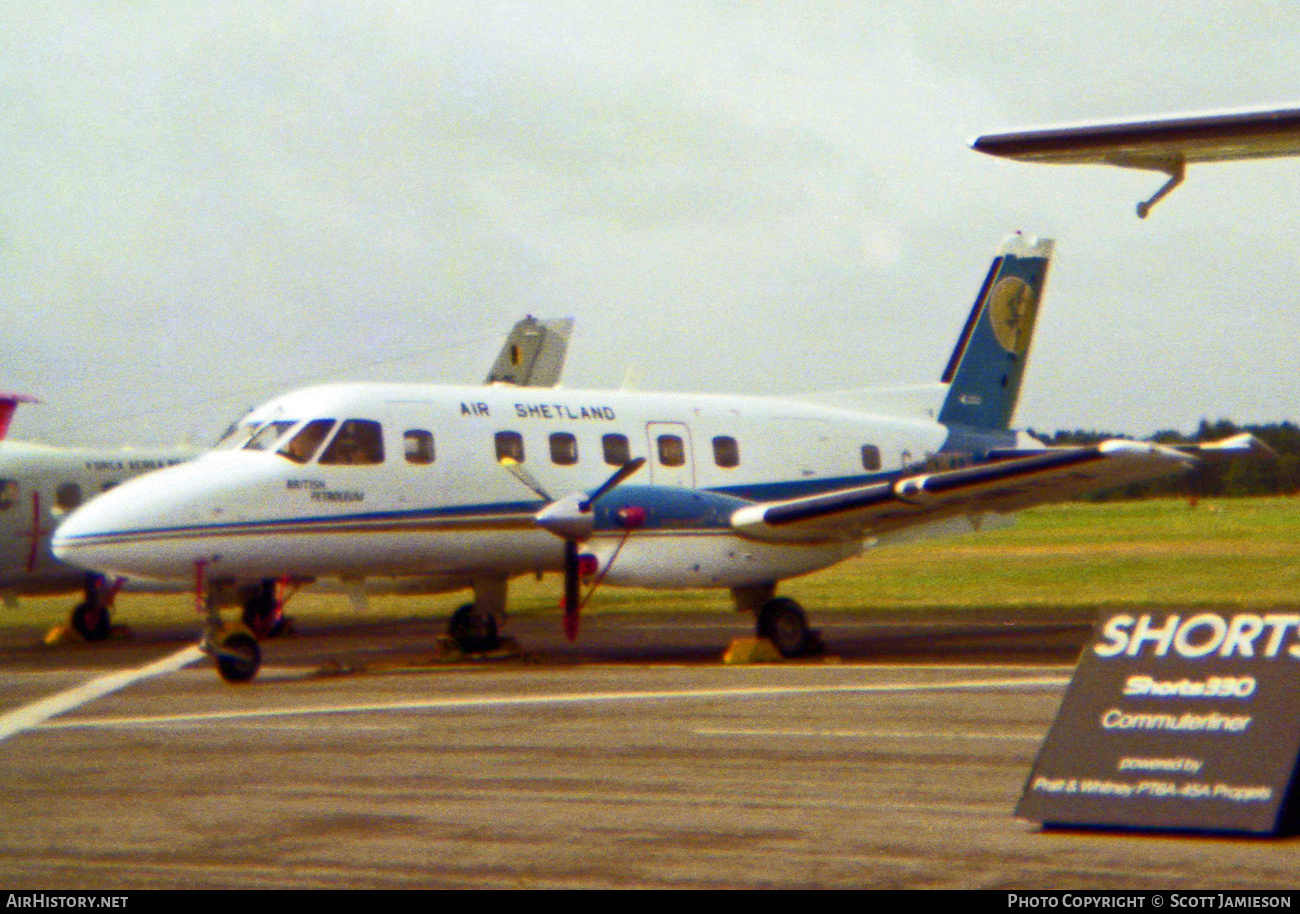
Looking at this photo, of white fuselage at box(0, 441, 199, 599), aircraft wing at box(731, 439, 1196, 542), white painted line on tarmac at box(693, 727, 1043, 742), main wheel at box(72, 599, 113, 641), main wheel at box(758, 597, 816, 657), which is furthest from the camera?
main wheel at box(72, 599, 113, 641)

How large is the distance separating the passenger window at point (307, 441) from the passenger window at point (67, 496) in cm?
874

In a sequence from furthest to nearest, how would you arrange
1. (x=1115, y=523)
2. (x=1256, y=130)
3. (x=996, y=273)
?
(x=1115, y=523)
(x=996, y=273)
(x=1256, y=130)

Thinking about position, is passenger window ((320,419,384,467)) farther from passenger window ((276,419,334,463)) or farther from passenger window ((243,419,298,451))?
passenger window ((243,419,298,451))

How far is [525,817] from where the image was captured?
309 inches

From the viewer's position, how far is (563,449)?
17.1 m

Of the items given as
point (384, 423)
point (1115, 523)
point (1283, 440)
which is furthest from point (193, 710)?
point (1283, 440)

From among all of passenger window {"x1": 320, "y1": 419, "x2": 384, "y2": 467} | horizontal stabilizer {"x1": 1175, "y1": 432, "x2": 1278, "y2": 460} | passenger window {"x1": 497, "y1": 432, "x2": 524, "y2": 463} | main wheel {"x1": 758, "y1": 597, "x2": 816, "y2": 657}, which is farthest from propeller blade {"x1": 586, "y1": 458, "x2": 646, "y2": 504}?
horizontal stabilizer {"x1": 1175, "y1": 432, "x2": 1278, "y2": 460}

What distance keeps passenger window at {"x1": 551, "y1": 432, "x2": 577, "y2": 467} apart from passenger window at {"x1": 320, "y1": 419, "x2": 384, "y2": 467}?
6.77ft

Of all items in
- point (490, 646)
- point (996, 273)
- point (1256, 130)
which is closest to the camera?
point (1256, 130)

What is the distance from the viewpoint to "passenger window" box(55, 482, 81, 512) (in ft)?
74.3

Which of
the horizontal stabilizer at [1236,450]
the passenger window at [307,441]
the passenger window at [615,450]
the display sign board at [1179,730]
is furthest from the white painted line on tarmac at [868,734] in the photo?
the passenger window at [615,450]

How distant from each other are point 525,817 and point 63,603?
32.4 meters
